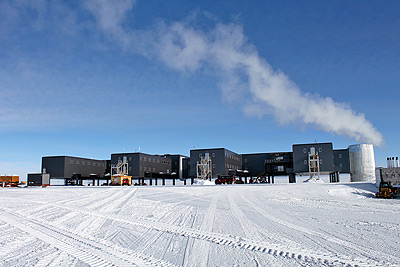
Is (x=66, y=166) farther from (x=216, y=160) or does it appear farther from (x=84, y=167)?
(x=216, y=160)

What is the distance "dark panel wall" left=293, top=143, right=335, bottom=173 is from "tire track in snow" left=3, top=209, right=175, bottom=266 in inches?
2039

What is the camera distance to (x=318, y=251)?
6418mm

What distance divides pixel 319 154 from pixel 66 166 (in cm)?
5115

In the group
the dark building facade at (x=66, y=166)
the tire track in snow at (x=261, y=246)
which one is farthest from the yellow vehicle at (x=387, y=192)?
the dark building facade at (x=66, y=166)

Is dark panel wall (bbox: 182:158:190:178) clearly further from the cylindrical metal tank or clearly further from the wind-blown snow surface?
the wind-blown snow surface

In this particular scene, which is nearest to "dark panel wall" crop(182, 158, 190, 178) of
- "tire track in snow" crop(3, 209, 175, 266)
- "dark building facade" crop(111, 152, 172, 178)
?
"dark building facade" crop(111, 152, 172, 178)

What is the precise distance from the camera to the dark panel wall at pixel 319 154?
54.6m

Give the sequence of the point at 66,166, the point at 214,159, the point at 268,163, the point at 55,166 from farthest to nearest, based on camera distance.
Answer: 1. the point at 268,163
2. the point at 55,166
3. the point at 66,166
4. the point at 214,159

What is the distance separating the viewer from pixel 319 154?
5538 cm

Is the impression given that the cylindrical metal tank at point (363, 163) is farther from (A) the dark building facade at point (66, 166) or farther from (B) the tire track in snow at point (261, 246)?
(B) the tire track in snow at point (261, 246)

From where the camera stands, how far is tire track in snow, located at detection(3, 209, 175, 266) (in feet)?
18.8

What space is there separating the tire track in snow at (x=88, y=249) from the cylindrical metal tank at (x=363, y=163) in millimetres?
60061

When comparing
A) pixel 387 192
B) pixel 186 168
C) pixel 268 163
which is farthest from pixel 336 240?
pixel 186 168

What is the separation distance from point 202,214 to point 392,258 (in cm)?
697
